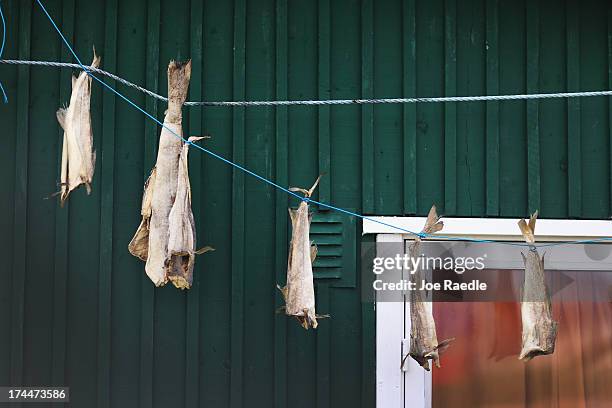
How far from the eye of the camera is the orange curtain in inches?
204

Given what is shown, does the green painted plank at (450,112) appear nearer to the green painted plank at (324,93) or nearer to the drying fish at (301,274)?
the green painted plank at (324,93)

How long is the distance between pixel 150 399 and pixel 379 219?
1.61m

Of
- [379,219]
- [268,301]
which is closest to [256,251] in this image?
[268,301]

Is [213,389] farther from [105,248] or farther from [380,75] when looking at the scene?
[380,75]

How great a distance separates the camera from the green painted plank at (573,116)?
527cm

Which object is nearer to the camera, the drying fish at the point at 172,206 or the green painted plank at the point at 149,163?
the drying fish at the point at 172,206

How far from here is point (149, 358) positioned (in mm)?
4996

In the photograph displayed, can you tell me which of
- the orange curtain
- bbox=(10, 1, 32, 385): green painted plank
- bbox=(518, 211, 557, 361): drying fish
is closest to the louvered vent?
the orange curtain

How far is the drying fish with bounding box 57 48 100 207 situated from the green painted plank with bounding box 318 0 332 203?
5.42 ft

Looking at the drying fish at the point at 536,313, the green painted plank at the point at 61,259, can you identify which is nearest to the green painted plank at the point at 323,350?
the drying fish at the point at 536,313

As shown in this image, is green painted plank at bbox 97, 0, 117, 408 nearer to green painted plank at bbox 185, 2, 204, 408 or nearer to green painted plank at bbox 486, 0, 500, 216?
green painted plank at bbox 185, 2, 204, 408

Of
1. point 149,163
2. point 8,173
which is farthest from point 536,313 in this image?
point 8,173

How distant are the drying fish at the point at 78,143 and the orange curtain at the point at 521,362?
2.32 metres

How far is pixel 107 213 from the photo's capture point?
5.05 meters
